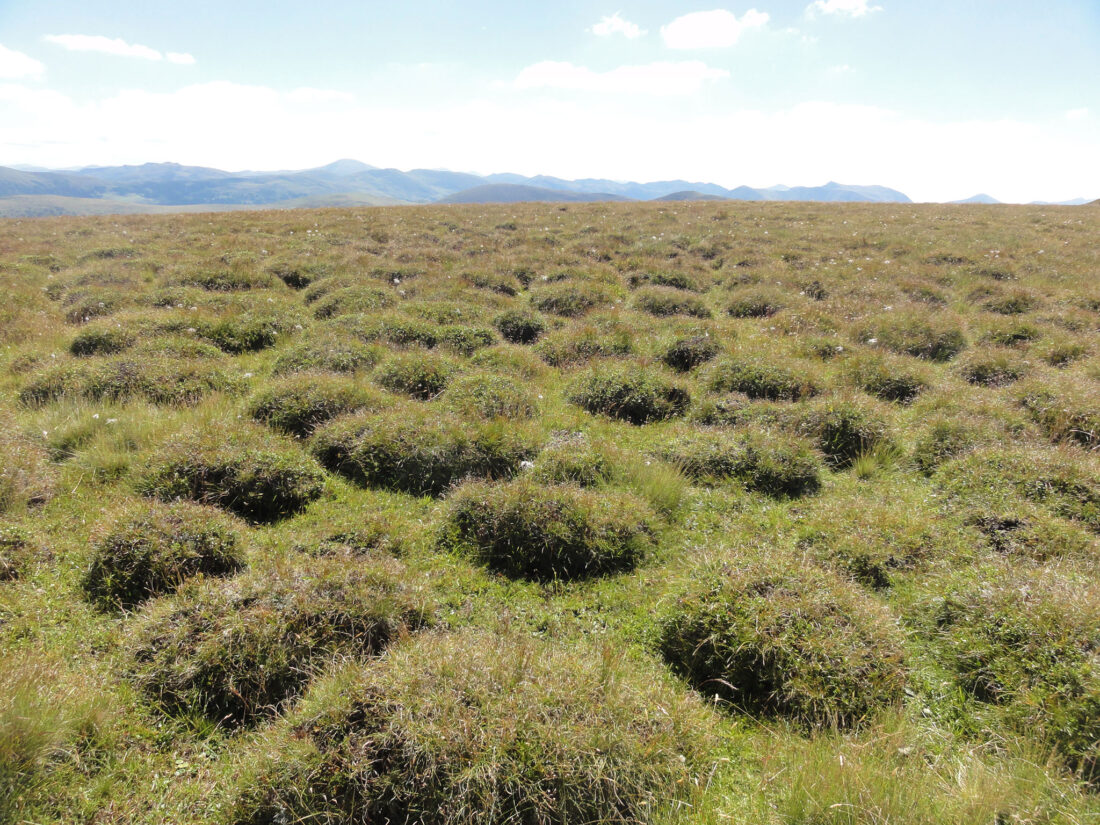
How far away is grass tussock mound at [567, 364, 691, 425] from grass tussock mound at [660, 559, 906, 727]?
4571 millimetres

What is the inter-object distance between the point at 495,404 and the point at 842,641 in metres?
5.82

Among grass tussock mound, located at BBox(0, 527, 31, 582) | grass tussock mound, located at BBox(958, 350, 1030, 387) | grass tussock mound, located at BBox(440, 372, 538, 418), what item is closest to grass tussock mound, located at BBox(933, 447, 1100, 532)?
grass tussock mound, located at BBox(958, 350, 1030, 387)

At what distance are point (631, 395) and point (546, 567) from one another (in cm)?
434

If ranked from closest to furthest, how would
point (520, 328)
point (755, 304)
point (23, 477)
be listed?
1. point (23, 477)
2. point (520, 328)
3. point (755, 304)

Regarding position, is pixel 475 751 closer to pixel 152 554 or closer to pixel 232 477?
pixel 152 554

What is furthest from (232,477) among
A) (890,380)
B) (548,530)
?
(890,380)

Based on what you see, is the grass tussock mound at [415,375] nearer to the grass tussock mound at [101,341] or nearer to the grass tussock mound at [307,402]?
the grass tussock mound at [307,402]

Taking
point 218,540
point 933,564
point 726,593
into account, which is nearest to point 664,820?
point 726,593

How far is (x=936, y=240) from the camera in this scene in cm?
2231

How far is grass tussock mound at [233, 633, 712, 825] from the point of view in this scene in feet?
10.5

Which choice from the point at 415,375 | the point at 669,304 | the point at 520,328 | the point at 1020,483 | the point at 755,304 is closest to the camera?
the point at 1020,483

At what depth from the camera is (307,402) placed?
834 centimetres

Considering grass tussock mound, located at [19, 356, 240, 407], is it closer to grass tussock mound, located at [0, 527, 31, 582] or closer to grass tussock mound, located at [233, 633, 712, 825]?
grass tussock mound, located at [0, 527, 31, 582]

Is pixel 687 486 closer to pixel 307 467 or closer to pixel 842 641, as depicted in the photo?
pixel 842 641
